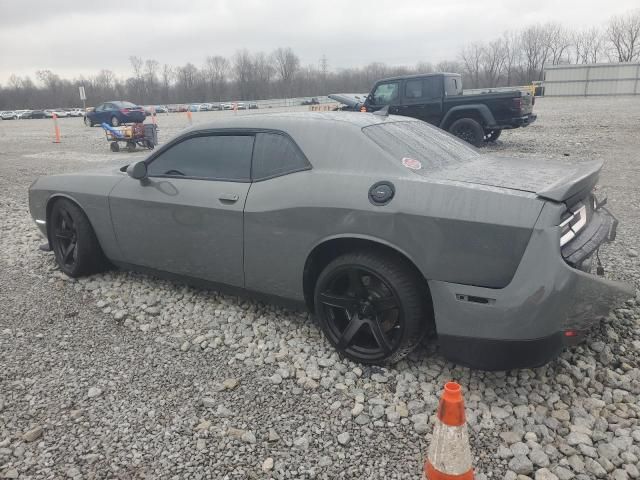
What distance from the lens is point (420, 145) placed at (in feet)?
10.8

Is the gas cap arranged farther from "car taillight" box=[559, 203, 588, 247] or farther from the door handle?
the door handle

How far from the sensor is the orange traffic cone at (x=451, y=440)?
1752 mm

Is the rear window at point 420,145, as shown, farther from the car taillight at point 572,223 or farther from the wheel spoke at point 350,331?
the wheel spoke at point 350,331

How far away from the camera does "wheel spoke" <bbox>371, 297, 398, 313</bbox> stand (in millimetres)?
2805

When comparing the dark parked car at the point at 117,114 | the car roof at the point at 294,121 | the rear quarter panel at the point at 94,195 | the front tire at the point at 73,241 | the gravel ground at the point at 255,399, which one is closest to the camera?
the gravel ground at the point at 255,399

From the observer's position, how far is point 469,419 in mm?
2529

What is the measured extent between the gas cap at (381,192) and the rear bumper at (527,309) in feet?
1.69

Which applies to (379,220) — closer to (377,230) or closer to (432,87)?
(377,230)

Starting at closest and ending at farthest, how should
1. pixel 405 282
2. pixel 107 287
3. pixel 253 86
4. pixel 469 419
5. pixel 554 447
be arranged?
pixel 554 447 → pixel 469 419 → pixel 405 282 → pixel 107 287 → pixel 253 86

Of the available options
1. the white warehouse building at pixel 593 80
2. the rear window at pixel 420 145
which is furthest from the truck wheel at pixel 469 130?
the white warehouse building at pixel 593 80

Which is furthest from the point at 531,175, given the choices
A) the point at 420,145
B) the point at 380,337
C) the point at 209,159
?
the point at 209,159

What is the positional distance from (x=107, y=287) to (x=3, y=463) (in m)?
2.09

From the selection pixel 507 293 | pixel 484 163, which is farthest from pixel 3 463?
pixel 484 163

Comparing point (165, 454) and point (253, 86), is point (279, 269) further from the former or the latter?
point (253, 86)
